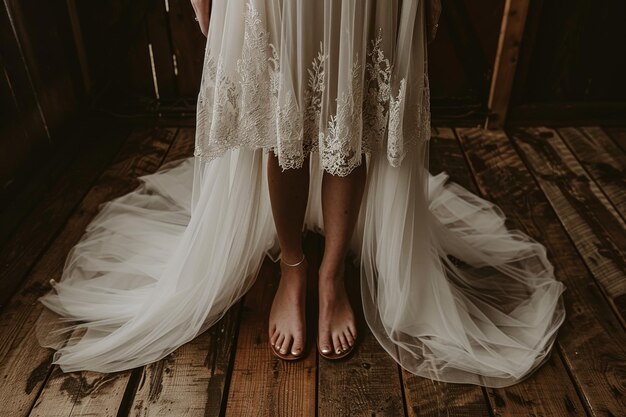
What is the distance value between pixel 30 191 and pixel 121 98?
2.03 ft

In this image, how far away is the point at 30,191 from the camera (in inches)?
70.7

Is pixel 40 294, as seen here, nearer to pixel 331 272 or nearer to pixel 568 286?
pixel 331 272

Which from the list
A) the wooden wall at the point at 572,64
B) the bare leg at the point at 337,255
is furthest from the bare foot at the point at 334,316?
the wooden wall at the point at 572,64

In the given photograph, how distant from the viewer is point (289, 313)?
50.8 inches

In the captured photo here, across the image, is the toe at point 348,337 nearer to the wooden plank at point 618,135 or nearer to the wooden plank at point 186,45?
the wooden plank at point 186,45

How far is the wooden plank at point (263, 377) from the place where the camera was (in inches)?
44.5

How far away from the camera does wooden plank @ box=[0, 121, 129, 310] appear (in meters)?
1.51

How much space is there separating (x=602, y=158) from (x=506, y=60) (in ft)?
1.66

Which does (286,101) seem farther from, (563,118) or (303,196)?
(563,118)

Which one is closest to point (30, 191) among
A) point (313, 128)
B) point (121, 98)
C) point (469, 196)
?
point (121, 98)

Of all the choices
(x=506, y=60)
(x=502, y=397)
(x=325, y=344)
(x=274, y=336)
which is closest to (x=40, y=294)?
(x=274, y=336)

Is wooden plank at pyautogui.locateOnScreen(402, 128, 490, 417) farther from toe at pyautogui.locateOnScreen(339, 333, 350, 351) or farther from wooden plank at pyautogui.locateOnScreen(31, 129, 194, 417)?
wooden plank at pyautogui.locateOnScreen(31, 129, 194, 417)
